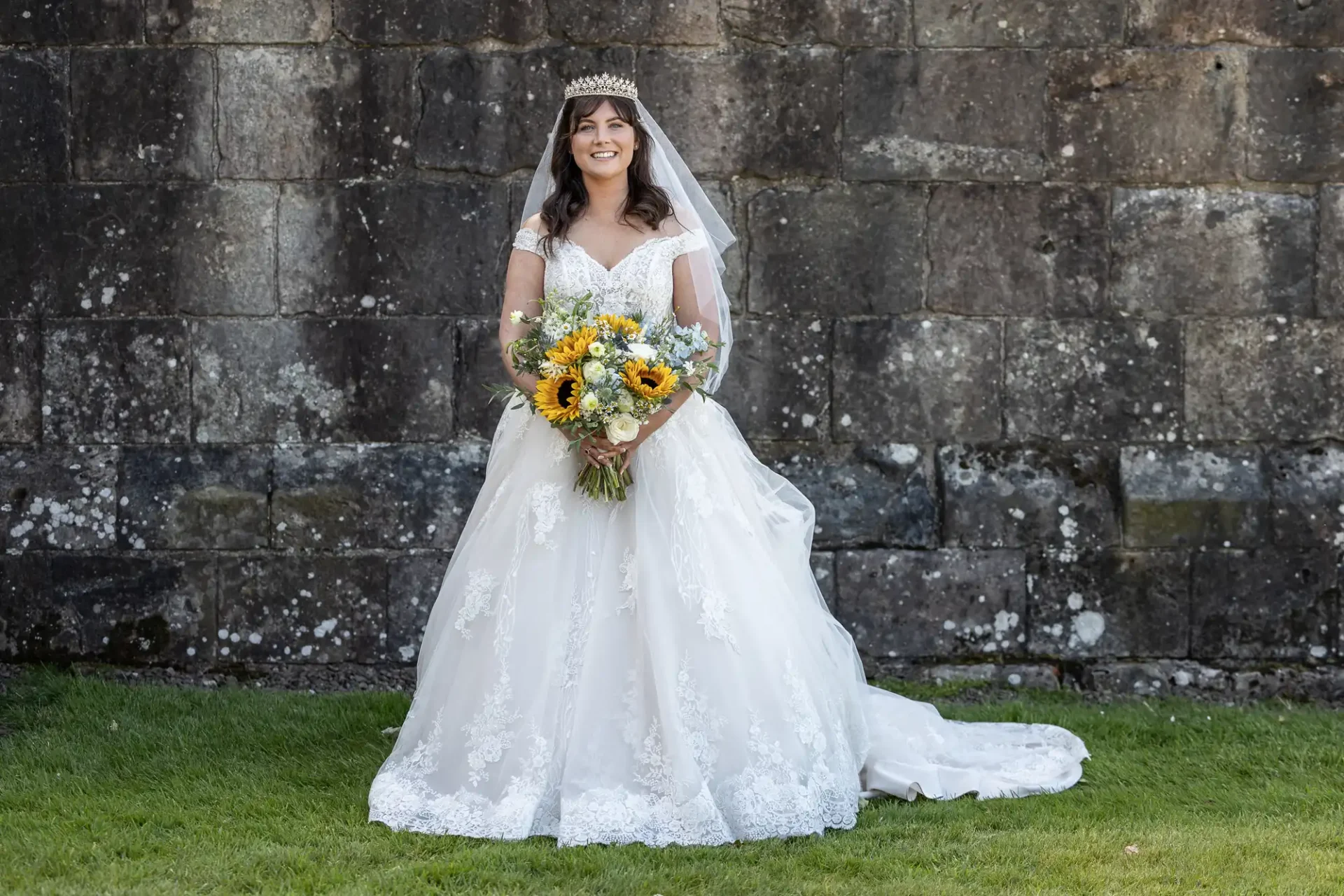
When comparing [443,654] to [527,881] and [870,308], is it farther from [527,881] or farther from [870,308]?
[870,308]

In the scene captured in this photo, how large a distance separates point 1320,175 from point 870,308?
1927 mm

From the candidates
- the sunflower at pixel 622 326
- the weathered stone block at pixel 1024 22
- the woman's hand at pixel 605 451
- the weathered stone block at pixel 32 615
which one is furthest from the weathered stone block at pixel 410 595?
the weathered stone block at pixel 1024 22

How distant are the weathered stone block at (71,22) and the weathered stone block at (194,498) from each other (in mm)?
1717

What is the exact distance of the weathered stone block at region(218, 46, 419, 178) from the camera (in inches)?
224

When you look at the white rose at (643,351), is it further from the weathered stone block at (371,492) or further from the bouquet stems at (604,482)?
the weathered stone block at (371,492)

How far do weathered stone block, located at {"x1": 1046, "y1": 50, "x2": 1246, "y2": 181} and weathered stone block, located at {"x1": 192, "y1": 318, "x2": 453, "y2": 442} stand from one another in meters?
2.75

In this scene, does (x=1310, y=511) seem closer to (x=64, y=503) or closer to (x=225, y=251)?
(x=225, y=251)

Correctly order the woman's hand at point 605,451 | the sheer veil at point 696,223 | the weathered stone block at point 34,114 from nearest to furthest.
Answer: the woman's hand at point 605,451, the sheer veil at point 696,223, the weathered stone block at point 34,114

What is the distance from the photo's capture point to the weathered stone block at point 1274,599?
5664 mm

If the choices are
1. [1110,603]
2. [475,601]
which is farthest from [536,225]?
[1110,603]

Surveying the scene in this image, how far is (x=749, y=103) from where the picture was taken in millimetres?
5676

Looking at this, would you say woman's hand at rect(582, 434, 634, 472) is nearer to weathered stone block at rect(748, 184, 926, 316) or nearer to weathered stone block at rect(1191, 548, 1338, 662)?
weathered stone block at rect(748, 184, 926, 316)

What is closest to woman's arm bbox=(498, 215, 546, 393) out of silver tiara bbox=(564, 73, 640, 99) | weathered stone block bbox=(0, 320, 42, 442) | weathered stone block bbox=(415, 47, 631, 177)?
silver tiara bbox=(564, 73, 640, 99)

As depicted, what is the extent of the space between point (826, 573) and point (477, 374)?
1682 millimetres
